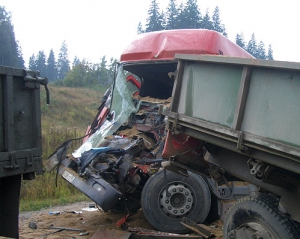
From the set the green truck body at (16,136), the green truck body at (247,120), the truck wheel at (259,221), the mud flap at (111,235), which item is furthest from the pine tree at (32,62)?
the truck wheel at (259,221)

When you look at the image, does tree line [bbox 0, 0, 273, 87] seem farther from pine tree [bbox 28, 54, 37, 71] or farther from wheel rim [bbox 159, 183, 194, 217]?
wheel rim [bbox 159, 183, 194, 217]

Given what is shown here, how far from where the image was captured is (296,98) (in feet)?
10.1

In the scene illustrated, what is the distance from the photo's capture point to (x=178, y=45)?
712 cm

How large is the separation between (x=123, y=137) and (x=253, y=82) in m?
4.00

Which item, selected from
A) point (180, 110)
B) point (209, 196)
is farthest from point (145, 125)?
point (180, 110)

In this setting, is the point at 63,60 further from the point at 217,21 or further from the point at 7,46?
the point at 217,21

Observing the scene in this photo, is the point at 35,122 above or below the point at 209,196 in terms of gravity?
above

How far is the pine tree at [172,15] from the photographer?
146 ft

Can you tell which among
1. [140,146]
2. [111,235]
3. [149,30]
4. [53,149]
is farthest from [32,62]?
[111,235]

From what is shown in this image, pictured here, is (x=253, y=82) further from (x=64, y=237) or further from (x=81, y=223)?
(x=81, y=223)

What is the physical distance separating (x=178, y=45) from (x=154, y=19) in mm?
40089

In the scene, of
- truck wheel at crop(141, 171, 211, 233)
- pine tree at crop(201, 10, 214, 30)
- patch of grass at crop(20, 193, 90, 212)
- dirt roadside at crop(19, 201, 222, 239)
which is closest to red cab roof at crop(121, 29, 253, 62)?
truck wheel at crop(141, 171, 211, 233)

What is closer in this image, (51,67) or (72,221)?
(72,221)

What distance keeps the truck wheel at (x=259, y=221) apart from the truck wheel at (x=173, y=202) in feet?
6.35
